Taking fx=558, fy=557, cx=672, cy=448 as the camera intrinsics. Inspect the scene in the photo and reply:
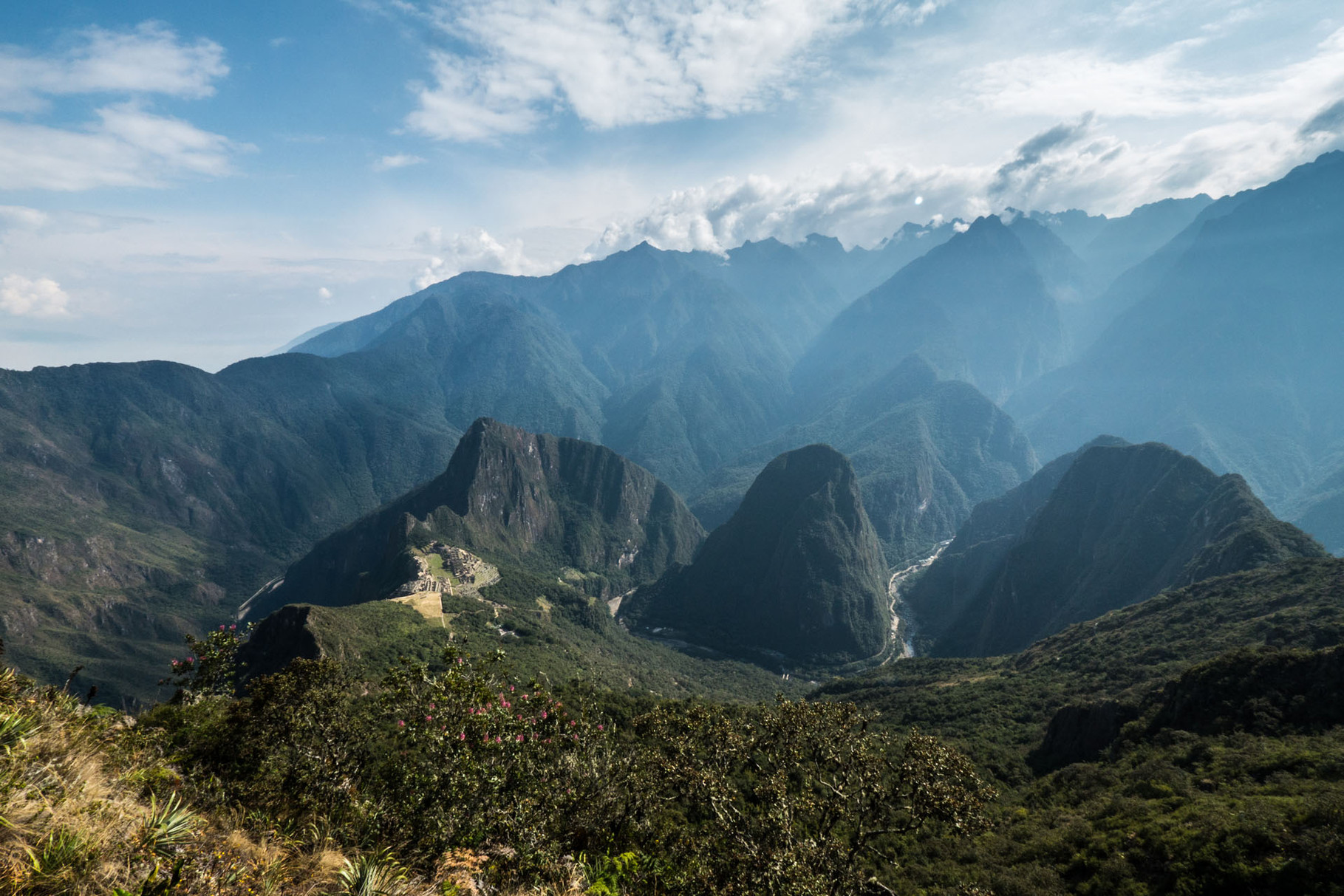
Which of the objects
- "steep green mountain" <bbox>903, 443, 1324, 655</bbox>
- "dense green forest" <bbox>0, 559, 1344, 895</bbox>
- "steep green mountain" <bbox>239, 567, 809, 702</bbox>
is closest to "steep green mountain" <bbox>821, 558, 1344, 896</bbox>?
"dense green forest" <bbox>0, 559, 1344, 895</bbox>

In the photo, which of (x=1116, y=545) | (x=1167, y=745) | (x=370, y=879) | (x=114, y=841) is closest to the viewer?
(x=114, y=841)

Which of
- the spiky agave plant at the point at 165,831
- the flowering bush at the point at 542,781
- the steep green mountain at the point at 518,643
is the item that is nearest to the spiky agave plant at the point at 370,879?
the spiky agave plant at the point at 165,831

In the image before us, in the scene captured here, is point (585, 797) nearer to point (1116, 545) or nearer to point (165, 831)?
point (165, 831)

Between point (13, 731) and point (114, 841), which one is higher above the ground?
point (13, 731)

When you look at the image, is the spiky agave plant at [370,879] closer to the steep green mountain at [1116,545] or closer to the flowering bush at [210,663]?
the flowering bush at [210,663]

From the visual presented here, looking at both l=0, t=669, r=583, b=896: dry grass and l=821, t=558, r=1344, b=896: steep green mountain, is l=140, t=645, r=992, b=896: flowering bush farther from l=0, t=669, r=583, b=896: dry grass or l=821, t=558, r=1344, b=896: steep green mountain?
l=821, t=558, r=1344, b=896: steep green mountain

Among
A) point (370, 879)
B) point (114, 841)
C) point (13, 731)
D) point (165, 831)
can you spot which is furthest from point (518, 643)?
point (114, 841)

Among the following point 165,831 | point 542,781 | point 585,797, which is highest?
point 165,831
